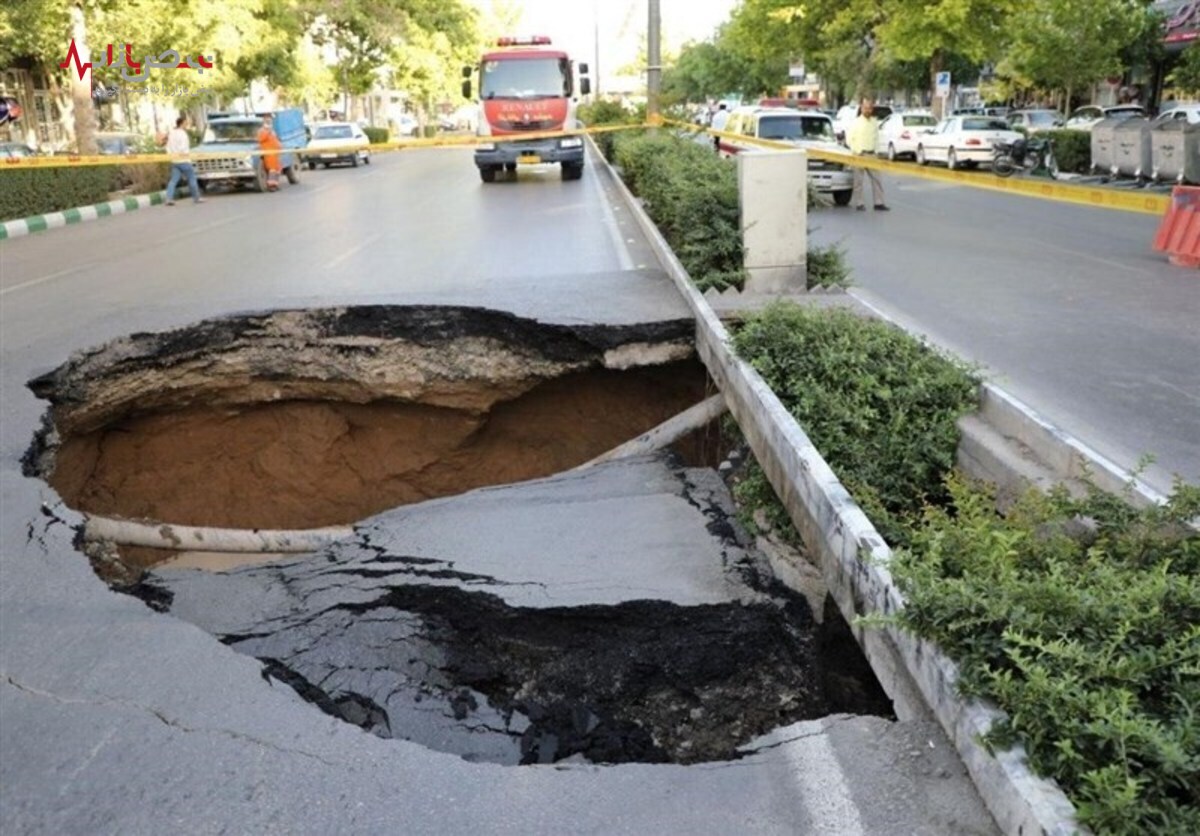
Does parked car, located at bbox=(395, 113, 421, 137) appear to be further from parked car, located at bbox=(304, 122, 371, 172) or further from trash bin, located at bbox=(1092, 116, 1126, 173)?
trash bin, located at bbox=(1092, 116, 1126, 173)

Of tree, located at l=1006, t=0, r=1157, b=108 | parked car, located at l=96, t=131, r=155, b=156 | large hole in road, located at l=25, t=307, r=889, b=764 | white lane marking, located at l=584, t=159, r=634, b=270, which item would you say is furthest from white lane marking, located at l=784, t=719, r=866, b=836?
tree, located at l=1006, t=0, r=1157, b=108

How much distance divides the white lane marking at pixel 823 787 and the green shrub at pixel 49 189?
18.9 metres

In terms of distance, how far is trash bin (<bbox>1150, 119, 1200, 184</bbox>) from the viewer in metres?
20.0

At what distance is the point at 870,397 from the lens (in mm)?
5566

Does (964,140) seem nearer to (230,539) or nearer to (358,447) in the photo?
(358,447)

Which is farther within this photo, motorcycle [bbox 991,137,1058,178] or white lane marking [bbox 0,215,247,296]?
motorcycle [bbox 991,137,1058,178]

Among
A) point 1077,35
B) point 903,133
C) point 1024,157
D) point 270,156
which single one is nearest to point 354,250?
point 270,156

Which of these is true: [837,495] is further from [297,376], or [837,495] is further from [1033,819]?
[297,376]

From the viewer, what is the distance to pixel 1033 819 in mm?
2326

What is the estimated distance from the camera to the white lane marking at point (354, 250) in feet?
37.9

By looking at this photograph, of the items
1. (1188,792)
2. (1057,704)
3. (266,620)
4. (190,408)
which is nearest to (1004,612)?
(1057,704)

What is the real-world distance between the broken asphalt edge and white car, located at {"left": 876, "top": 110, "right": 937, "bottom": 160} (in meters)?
26.5

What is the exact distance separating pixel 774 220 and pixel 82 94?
61.2ft

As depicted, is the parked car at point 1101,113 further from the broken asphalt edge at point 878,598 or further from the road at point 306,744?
the broken asphalt edge at point 878,598
